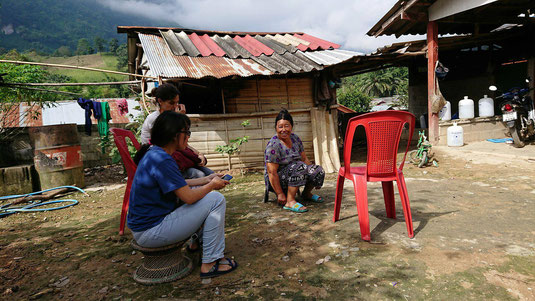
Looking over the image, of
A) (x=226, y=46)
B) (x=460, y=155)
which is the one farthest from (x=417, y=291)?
(x=226, y=46)

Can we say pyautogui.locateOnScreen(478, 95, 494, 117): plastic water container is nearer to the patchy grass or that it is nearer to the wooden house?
the wooden house

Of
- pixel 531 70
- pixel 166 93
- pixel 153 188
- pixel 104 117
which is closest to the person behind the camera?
pixel 153 188

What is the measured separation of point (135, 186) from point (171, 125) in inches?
20.4

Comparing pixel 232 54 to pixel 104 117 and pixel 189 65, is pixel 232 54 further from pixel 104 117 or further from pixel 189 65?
pixel 104 117

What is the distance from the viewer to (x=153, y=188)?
2123 millimetres

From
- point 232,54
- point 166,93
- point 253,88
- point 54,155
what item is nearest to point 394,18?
point 253,88

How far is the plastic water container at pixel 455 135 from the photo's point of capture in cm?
760

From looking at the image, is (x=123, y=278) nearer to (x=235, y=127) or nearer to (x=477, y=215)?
(x=477, y=215)

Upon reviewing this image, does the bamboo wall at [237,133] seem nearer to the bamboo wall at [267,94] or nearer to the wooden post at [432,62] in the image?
the bamboo wall at [267,94]

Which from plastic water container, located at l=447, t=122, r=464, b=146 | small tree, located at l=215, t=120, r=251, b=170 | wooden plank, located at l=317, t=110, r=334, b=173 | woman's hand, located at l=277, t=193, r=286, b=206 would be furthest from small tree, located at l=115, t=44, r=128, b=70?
woman's hand, located at l=277, t=193, r=286, b=206

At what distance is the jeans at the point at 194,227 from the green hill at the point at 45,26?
136 metres

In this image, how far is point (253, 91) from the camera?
7543 millimetres

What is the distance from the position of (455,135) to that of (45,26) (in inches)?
6915

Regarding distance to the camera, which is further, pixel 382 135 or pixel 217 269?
pixel 382 135
